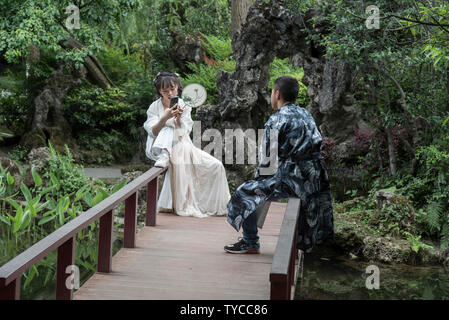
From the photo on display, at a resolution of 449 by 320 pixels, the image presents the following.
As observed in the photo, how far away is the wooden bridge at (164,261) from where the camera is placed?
3.02 m

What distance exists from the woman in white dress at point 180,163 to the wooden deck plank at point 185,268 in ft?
1.35

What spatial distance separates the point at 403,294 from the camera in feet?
18.9

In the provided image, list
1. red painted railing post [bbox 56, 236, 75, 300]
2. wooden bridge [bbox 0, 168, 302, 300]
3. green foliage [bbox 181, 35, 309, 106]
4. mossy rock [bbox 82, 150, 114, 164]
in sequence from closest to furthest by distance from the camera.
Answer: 1. wooden bridge [bbox 0, 168, 302, 300]
2. red painted railing post [bbox 56, 236, 75, 300]
3. mossy rock [bbox 82, 150, 114, 164]
4. green foliage [bbox 181, 35, 309, 106]

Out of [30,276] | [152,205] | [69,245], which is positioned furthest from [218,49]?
[69,245]

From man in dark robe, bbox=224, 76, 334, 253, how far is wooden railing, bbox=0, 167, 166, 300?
97 centimetres

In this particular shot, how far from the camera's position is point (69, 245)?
3494 mm

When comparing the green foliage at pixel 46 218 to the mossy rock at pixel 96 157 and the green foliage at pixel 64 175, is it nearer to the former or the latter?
the green foliage at pixel 64 175

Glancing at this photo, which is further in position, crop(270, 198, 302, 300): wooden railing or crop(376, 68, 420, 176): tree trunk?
crop(376, 68, 420, 176): tree trunk

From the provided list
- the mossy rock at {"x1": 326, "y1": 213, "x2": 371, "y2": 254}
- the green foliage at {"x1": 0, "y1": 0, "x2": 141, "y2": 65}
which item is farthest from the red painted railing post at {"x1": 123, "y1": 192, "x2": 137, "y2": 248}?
the green foliage at {"x1": 0, "y1": 0, "x2": 141, "y2": 65}

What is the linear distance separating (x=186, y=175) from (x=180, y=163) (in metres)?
0.15

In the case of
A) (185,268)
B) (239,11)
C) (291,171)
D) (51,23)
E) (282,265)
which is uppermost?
(239,11)

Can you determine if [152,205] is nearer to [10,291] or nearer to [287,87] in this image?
[287,87]

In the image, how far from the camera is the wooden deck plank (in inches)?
155

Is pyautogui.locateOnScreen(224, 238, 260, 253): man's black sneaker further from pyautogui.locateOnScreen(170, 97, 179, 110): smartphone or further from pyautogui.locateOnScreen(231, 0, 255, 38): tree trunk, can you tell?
pyautogui.locateOnScreen(231, 0, 255, 38): tree trunk
